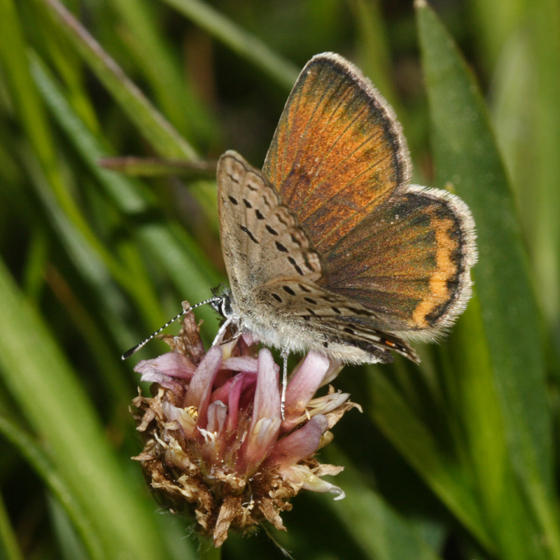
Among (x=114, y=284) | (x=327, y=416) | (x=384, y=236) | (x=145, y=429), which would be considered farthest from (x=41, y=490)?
(x=384, y=236)

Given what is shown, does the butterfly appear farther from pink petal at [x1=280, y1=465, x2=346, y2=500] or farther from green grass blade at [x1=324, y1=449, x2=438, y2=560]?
green grass blade at [x1=324, y1=449, x2=438, y2=560]

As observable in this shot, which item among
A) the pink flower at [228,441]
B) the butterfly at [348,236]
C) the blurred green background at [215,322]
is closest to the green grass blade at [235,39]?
the blurred green background at [215,322]

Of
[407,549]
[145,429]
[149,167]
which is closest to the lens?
[145,429]

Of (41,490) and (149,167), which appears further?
(41,490)

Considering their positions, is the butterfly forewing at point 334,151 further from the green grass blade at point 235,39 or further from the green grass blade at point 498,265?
the green grass blade at point 235,39

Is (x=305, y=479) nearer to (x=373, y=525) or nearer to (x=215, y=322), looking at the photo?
(x=373, y=525)

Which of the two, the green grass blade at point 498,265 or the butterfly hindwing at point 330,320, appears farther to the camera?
the green grass blade at point 498,265

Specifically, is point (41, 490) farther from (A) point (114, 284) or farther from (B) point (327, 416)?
(B) point (327, 416)
